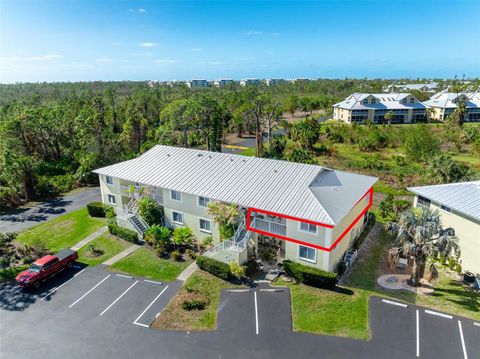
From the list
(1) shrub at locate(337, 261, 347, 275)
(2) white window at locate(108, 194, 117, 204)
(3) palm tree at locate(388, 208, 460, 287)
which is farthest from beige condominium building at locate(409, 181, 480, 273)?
(2) white window at locate(108, 194, 117, 204)

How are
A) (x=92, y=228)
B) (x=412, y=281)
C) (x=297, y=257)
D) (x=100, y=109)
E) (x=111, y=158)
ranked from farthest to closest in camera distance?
(x=100, y=109) < (x=111, y=158) < (x=92, y=228) < (x=297, y=257) < (x=412, y=281)

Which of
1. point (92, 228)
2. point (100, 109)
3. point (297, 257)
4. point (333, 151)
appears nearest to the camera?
point (297, 257)

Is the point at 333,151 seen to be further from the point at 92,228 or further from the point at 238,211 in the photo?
the point at 92,228

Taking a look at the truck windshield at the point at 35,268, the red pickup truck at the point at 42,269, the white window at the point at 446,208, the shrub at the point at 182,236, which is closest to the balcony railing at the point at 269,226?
the shrub at the point at 182,236

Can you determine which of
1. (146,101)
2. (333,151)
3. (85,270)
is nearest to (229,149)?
(333,151)

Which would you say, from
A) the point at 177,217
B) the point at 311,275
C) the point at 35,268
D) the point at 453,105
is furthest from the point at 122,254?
the point at 453,105

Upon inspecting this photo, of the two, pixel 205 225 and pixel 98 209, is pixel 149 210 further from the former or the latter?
pixel 98 209

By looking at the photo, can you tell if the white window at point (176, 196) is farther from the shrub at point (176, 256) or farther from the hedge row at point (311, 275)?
the hedge row at point (311, 275)
